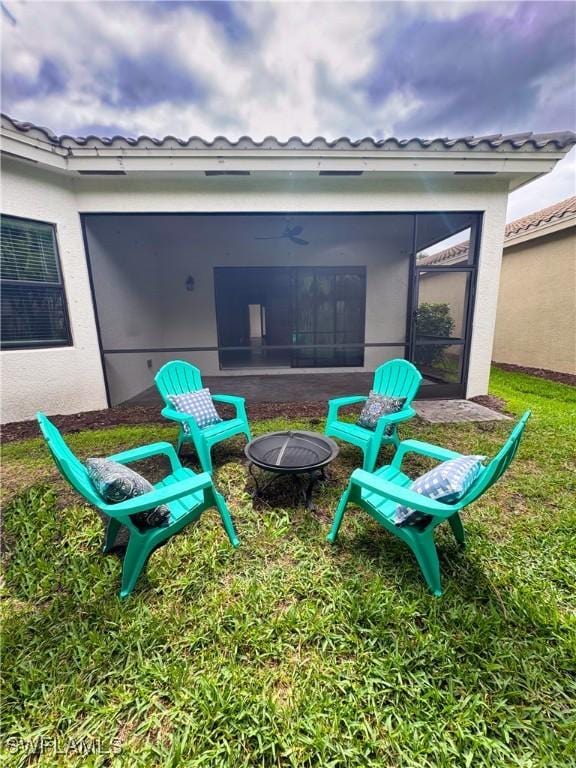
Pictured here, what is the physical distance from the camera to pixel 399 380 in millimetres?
3307

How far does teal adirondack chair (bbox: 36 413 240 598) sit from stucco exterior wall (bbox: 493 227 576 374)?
24.7 ft

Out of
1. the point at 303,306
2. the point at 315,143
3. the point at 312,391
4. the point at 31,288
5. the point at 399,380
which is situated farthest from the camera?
the point at 303,306

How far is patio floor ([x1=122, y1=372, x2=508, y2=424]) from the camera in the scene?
167 inches

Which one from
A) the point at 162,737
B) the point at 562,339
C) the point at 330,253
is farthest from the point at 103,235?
the point at 562,339

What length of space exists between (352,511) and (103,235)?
5.15 meters

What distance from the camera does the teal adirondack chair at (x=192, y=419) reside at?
280cm

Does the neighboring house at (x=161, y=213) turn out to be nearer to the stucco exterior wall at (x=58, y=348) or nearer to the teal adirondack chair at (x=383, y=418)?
the stucco exterior wall at (x=58, y=348)

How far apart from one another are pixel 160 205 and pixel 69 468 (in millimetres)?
3839

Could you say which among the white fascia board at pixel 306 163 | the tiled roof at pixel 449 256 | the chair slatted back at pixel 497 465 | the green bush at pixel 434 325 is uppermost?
the white fascia board at pixel 306 163

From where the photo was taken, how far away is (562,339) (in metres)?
6.39

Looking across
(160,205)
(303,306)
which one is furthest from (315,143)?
(303,306)

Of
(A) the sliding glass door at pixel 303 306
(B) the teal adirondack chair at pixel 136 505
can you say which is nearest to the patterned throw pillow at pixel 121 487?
(B) the teal adirondack chair at pixel 136 505

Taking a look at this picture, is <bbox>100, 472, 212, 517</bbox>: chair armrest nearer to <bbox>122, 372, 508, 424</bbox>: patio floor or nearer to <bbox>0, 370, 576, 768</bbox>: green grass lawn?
<bbox>0, 370, 576, 768</bbox>: green grass lawn

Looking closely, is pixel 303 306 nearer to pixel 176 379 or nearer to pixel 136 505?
pixel 176 379
